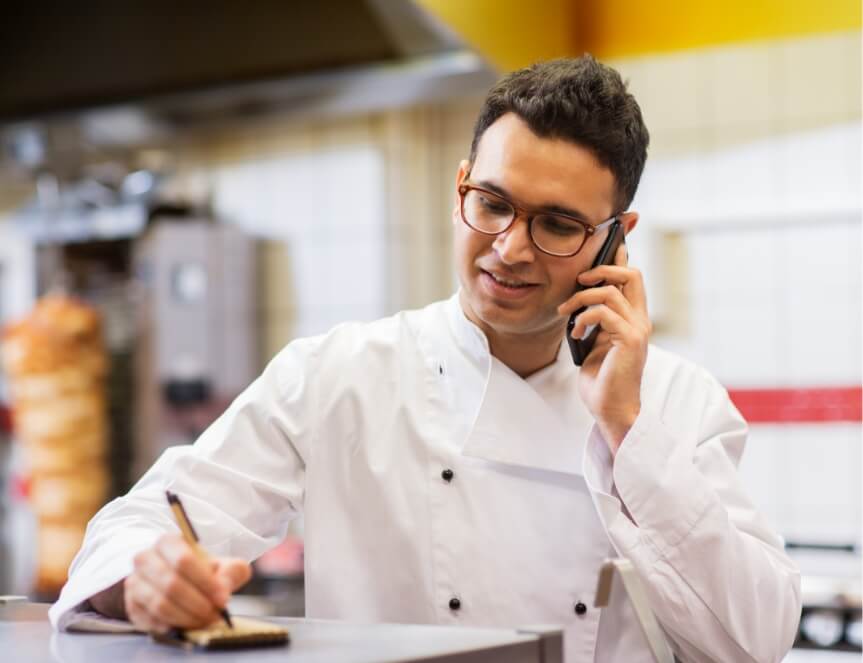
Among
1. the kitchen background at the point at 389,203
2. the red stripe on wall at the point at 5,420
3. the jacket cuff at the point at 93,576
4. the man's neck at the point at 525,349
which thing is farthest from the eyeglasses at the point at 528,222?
the red stripe on wall at the point at 5,420

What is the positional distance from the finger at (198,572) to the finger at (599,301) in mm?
671

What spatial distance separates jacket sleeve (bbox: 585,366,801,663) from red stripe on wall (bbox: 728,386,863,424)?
2059 millimetres

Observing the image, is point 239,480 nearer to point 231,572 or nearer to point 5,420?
point 231,572

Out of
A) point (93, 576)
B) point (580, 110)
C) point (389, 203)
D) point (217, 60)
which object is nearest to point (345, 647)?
point (93, 576)

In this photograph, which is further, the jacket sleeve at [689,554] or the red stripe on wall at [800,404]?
the red stripe on wall at [800,404]

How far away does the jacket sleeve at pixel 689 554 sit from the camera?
4.38 feet

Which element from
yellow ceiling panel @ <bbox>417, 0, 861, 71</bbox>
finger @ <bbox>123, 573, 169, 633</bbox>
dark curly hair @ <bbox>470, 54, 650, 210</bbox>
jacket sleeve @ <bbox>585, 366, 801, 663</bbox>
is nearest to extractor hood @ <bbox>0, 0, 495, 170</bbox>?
yellow ceiling panel @ <bbox>417, 0, 861, 71</bbox>

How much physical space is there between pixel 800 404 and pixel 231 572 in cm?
274

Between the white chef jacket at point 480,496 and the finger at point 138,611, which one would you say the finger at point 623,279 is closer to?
the white chef jacket at point 480,496

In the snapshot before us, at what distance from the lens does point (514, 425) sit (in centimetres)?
149

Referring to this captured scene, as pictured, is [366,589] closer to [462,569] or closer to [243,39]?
[462,569]

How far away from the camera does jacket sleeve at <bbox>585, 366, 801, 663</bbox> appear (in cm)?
133

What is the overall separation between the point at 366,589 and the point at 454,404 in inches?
10.4

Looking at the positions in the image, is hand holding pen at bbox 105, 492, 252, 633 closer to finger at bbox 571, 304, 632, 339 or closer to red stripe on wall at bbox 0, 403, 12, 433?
finger at bbox 571, 304, 632, 339
